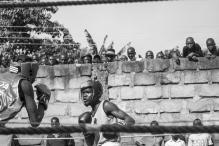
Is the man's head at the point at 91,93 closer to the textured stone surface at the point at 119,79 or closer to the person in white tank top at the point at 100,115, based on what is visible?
the person in white tank top at the point at 100,115

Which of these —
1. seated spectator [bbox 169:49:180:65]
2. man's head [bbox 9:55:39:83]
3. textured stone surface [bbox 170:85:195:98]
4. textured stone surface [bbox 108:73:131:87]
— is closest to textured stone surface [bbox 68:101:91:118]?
textured stone surface [bbox 108:73:131:87]

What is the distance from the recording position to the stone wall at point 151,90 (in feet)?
23.2

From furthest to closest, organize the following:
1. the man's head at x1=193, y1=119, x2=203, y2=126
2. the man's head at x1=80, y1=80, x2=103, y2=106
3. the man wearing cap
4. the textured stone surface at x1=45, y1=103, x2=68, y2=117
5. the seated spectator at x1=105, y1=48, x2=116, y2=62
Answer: the seated spectator at x1=105, y1=48, x2=116, y2=62 → the textured stone surface at x1=45, y1=103, x2=68, y2=117 → the man's head at x1=193, y1=119, x2=203, y2=126 → the man's head at x1=80, y1=80, x2=103, y2=106 → the man wearing cap

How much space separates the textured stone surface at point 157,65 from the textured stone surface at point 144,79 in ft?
0.29

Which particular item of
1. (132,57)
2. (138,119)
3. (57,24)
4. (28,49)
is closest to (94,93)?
(138,119)

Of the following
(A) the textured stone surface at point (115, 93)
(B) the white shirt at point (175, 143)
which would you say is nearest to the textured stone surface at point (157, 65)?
(A) the textured stone surface at point (115, 93)

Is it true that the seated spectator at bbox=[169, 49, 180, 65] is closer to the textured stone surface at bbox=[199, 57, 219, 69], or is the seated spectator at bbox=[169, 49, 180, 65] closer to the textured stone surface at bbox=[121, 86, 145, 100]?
the textured stone surface at bbox=[199, 57, 219, 69]

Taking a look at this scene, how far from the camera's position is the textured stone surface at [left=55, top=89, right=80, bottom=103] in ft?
24.7

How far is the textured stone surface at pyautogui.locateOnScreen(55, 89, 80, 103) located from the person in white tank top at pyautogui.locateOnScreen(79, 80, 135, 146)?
7.12 ft

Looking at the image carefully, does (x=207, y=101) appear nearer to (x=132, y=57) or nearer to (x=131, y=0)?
(x=132, y=57)

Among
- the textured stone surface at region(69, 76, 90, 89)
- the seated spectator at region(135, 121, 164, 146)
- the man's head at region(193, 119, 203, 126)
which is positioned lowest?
the seated spectator at region(135, 121, 164, 146)

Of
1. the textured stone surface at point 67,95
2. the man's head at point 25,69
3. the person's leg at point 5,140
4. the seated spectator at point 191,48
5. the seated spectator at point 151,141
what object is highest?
the seated spectator at point 191,48

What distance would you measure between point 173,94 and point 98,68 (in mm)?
1145

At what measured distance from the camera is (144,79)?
731cm
